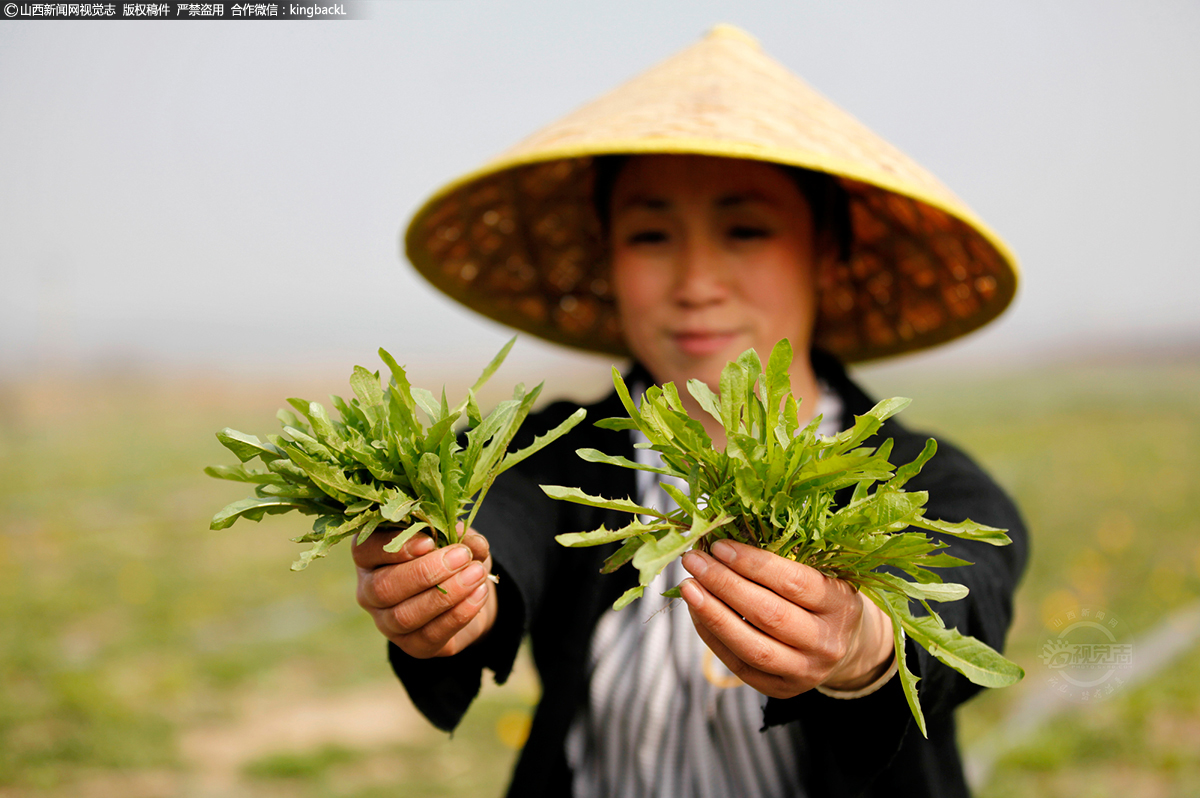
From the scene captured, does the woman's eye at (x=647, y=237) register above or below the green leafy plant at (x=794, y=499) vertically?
above

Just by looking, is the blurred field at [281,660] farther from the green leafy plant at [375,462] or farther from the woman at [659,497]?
the green leafy plant at [375,462]

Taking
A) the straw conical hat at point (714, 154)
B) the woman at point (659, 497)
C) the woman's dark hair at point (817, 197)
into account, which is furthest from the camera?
the woman's dark hair at point (817, 197)

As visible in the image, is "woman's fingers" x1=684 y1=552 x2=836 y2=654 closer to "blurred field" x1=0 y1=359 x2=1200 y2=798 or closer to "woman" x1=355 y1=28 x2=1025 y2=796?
"woman" x1=355 y1=28 x2=1025 y2=796

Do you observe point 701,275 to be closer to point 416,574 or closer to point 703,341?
point 703,341

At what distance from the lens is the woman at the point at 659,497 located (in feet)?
4.33

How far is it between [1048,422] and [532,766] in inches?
588

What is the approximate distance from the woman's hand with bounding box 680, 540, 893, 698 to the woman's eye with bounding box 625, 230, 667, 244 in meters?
1.04

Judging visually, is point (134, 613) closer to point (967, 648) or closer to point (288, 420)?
point (288, 420)

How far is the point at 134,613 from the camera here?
5242 millimetres

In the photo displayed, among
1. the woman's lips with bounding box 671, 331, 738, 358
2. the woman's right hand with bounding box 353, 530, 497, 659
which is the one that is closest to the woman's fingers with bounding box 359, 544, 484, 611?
the woman's right hand with bounding box 353, 530, 497, 659

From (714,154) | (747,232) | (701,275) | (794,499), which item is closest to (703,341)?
(701,275)

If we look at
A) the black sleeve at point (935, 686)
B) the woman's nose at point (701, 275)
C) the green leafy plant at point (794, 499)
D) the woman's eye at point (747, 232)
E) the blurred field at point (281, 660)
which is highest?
the woman's eye at point (747, 232)

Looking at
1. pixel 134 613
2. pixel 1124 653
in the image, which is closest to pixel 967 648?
pixel 1124 653

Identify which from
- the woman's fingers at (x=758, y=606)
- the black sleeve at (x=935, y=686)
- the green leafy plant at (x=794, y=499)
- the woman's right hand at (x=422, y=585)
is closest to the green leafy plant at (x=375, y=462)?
the woman's right hand at (x=422, y=585)
